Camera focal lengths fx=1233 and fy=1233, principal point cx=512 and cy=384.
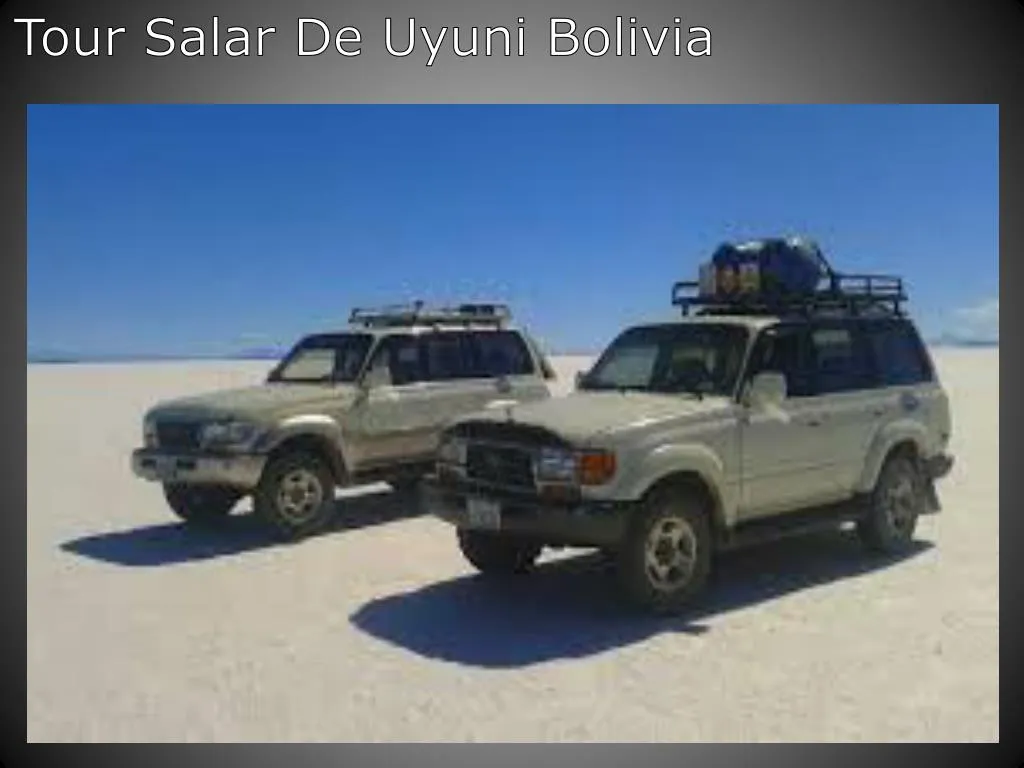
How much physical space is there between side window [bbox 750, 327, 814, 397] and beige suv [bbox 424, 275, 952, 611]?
1 cm

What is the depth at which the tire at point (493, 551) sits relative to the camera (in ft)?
28.3

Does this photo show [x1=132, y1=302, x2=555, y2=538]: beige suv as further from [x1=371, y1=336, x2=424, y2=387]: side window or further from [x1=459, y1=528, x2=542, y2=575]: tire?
[x1=459, y1=528, x2=542, y2=575]: tire

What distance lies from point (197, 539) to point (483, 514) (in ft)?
12.4

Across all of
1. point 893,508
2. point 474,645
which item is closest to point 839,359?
point 893,508

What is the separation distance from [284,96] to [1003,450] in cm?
442

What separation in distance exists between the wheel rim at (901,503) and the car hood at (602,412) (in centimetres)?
215

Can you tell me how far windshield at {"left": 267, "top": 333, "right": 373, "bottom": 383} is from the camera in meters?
11.5

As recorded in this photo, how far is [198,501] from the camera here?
11180 millimetres

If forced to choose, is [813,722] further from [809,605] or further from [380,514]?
[380,514]

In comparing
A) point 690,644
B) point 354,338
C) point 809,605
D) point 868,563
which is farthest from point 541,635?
point 354,338

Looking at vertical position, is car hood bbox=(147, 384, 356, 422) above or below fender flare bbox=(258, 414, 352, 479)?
above

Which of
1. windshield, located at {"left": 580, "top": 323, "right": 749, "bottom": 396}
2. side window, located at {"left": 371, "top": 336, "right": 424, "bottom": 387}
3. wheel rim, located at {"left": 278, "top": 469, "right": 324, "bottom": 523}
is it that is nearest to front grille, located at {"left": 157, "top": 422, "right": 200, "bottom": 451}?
wheel rim, located at {"left": 278, "top": 469, "right": 324, "bottom": 523}

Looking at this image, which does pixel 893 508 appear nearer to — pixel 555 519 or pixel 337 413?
pixel 555 519

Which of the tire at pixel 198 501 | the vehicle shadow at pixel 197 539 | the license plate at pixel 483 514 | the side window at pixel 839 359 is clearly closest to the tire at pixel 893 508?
the side window at pixel 839 359
